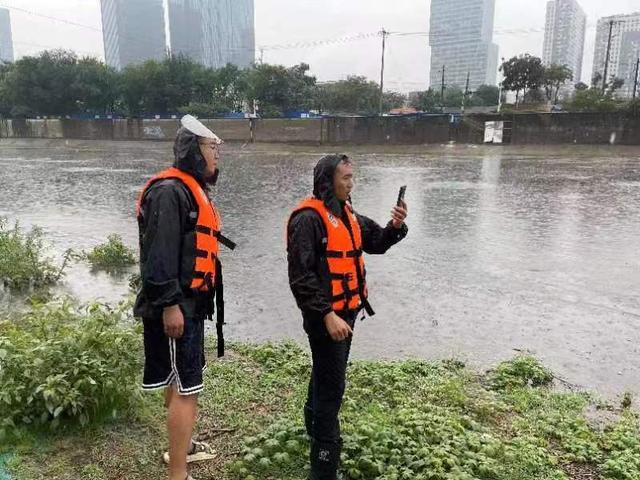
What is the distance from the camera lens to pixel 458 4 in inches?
2502

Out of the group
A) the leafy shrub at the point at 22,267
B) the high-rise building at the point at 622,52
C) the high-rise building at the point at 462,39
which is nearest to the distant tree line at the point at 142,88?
the high-rise building at the point at 462,39

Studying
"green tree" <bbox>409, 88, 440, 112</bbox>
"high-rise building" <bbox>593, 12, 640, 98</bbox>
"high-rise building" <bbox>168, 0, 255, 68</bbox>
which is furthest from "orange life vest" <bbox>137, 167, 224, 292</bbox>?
"green tree" <bbox>409, 88, 440, 112</bbox>

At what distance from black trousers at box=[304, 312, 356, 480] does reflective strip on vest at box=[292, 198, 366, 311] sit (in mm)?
208

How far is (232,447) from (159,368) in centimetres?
82

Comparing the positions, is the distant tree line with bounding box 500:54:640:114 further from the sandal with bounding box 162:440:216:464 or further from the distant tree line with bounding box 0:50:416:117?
the sandal with bounding box 162:440:216:464

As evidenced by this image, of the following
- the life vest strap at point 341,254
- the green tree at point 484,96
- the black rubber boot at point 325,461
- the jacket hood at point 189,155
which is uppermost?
the green tree at point 484,96

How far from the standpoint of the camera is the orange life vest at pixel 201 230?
106 inches

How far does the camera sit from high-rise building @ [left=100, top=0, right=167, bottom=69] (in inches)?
1603

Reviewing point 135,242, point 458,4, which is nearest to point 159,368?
point 135,242

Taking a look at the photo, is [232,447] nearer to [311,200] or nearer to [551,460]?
[311,200]

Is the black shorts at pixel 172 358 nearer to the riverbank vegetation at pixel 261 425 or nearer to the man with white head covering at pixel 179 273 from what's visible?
the man with white head covering at pixel 179 273

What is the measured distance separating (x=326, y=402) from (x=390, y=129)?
40489 mm

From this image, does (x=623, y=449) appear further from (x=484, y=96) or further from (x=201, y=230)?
(x=484, y=96)

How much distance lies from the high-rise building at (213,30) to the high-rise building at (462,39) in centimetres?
1951
